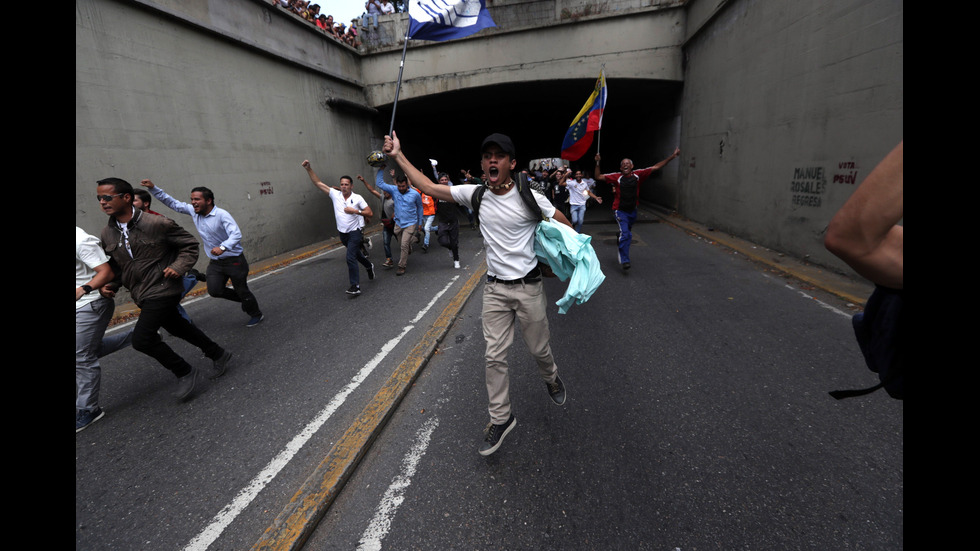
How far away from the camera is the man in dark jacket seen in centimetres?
337

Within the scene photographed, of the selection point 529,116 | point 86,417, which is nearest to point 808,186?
point 86,417

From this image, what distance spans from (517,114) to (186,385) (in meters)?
22.1

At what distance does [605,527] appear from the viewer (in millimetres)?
2100

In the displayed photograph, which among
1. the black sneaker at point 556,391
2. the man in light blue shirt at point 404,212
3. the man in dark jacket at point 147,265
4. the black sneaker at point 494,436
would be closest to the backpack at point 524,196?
the black sneaker at point 556,391

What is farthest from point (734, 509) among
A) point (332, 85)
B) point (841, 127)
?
point (332, 85)

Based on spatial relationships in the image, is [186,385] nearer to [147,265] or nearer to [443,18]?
[147,265]

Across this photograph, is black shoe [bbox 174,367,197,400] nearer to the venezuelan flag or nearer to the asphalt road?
the asphalt road

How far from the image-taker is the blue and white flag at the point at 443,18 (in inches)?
193

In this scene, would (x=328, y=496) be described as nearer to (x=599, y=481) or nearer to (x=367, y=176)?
(x=599, y=481)

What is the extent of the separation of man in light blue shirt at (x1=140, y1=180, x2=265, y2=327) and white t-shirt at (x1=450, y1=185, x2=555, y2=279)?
3.72 metres

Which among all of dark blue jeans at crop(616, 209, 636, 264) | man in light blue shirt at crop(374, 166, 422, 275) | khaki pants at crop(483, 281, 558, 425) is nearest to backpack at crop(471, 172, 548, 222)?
khaki pants at crop(483, 281, 558, 425)

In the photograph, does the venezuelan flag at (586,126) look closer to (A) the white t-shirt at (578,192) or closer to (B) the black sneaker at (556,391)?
(A) the white t-shirt at (578,192)

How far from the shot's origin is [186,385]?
3600mm
